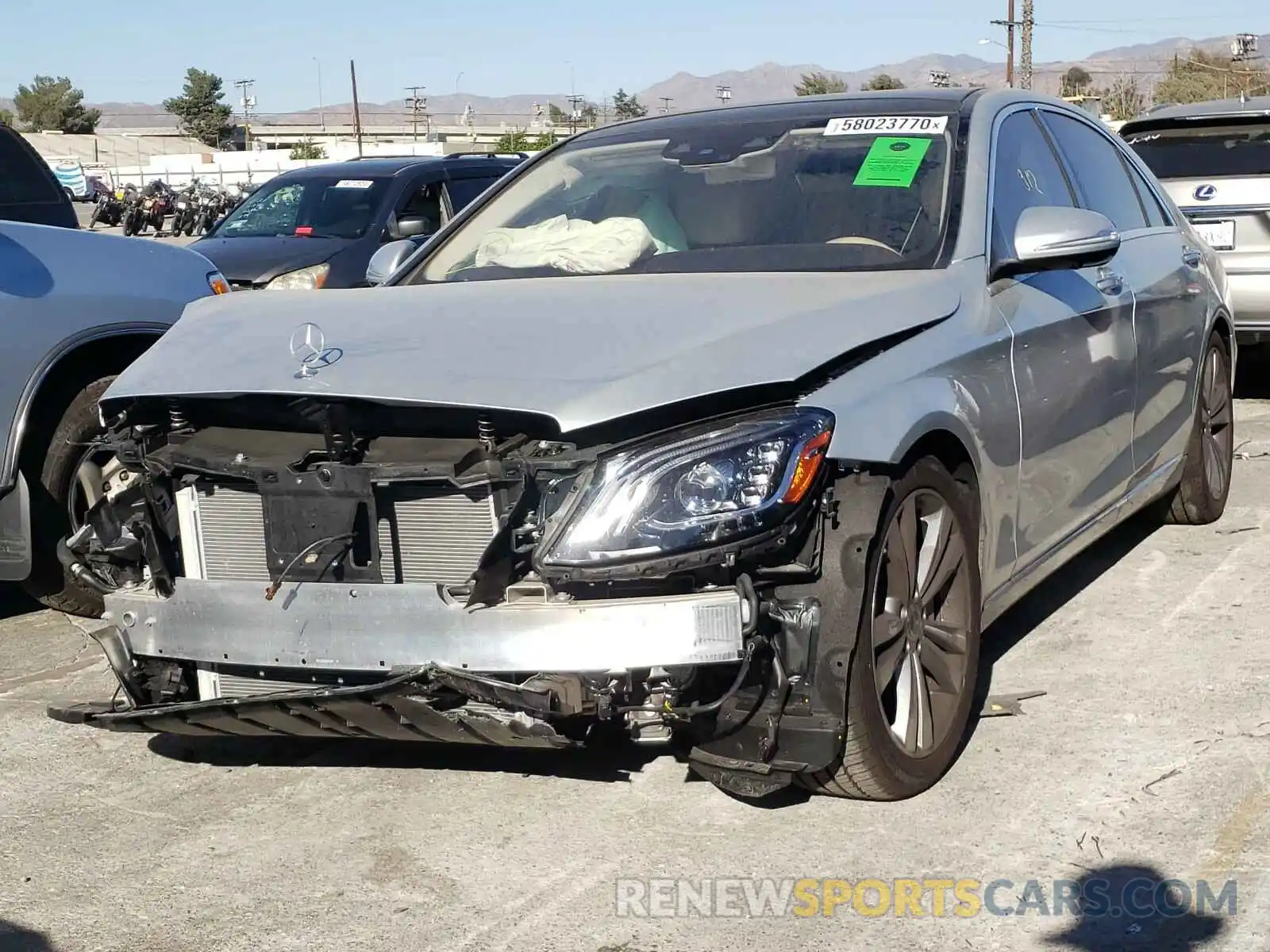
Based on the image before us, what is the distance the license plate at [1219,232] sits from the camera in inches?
362

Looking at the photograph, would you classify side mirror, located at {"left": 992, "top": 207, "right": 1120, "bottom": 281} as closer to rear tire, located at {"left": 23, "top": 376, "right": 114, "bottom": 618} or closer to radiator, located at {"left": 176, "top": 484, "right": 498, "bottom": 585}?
radiator, located at {"left": 176, "top": 484, "right": 498, "bottom": 585}

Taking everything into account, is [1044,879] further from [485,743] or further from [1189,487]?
[1189,487]

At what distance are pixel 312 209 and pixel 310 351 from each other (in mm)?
9706

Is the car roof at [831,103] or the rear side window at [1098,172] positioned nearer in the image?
the car roof at [831,103]

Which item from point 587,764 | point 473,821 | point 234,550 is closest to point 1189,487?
point 587,764

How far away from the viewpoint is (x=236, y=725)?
3.63 meters

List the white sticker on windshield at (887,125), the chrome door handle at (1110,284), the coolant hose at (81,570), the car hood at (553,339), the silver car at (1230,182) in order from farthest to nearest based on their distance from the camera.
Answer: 1. the silver car at (1230,182)
2. the chrome door handle at (1110,284)
3. the white sticker on windshield at (887,125)
4. the coolant hose at (81,570)
5. the car hood at (553,339)

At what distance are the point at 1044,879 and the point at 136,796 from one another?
226 cm

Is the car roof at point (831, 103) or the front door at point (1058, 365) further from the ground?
the car roof at point (831, 103)

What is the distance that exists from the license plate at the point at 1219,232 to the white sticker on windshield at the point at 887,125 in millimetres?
5071

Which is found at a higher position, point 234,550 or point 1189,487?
point 234,550

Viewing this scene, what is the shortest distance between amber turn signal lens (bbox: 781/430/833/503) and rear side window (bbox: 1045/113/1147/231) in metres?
2.40

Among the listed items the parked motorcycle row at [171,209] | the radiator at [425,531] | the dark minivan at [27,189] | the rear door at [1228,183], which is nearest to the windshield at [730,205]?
the radiator at [425,531]

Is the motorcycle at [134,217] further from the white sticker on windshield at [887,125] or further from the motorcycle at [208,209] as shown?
the white sticker on windshield at [887,125]
